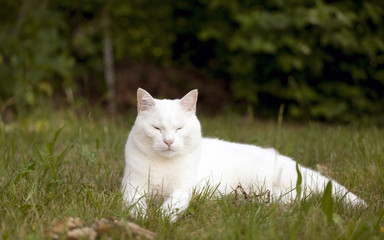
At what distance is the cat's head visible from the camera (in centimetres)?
213

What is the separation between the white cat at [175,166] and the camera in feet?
6.94

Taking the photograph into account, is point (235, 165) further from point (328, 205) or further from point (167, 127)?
point (328, 205)

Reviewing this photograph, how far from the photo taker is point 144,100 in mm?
2271

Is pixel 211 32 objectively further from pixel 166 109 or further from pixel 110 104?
pixel 166 109

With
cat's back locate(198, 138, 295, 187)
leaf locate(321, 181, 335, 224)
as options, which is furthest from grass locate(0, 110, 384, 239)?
cat's back locate(198, 138, 295, 187)

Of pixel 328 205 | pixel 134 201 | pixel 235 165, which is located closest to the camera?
pixel 328 205

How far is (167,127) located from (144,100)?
0.74ft

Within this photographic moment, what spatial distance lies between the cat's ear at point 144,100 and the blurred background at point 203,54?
2.40 m

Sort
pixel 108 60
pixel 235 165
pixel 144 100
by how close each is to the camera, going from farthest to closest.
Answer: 1. pixel 108 60
2. pixel 235 165
3. pixel 144 100

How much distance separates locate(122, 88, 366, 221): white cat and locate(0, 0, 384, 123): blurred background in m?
2.51

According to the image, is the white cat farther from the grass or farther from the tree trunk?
the tree trunk

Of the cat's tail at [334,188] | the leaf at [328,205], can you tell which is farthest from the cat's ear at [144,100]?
the leaf at [328,205]

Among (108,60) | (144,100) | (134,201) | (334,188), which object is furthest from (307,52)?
(134,201)

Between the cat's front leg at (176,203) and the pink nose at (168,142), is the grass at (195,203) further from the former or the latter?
the pink nose at (168,142)
